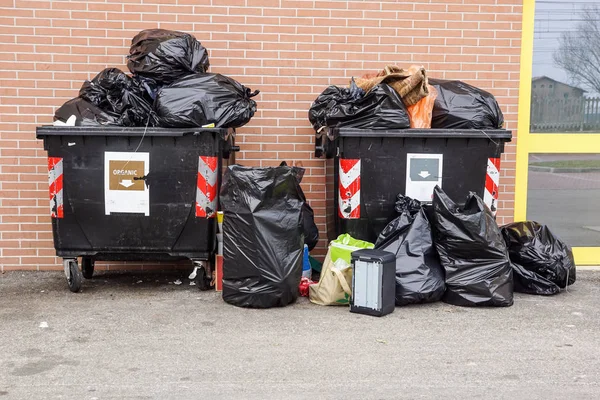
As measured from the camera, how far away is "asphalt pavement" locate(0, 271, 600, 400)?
3419mm

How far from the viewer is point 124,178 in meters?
4.88

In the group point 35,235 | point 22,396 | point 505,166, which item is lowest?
point 22,396

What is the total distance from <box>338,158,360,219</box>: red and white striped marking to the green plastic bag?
0.18 metres

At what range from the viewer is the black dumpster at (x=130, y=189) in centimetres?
487

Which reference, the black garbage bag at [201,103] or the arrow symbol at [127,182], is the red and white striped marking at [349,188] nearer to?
the black garbage bag at [201,103]

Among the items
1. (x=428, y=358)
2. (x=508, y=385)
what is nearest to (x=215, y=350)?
(x=428, y=358)

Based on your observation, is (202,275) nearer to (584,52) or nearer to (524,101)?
(524,101)

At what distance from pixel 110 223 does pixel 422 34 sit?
313cm

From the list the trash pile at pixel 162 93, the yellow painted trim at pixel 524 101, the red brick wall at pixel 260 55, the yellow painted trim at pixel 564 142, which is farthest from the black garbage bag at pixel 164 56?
the yellow painted trim at pixel 564 142

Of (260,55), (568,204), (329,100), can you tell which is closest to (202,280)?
(329,100)

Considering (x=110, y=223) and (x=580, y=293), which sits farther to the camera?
(x=580, y=293)

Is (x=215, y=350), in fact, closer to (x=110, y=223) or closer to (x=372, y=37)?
(x=110, y=223)

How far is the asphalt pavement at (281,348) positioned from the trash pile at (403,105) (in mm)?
1404

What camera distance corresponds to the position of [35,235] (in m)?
5.75
